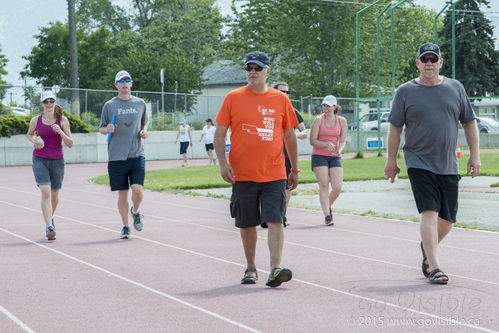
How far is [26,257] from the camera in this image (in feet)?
27.6

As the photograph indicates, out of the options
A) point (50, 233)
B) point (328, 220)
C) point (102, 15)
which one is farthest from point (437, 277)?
point (102, 15)

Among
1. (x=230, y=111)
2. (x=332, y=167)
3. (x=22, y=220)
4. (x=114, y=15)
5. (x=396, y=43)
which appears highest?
(x=114, y=15)

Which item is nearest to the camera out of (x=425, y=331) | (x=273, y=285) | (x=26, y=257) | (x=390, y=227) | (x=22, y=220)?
(x=425, y=331)

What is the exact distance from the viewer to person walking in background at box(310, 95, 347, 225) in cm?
1109

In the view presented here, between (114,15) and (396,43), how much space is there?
3406 centimetres

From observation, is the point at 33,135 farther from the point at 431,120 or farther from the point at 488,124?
the point at 488,124

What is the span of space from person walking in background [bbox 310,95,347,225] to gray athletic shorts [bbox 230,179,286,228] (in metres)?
4.40

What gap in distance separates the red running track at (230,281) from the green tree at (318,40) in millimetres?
39646

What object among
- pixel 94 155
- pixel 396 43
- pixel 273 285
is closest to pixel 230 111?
pixel 273 285

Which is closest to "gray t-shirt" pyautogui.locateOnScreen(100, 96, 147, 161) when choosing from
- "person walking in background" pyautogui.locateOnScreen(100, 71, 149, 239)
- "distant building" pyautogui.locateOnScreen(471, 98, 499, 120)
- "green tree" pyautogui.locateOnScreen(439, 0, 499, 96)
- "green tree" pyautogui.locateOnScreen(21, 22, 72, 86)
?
"person walking in background" pyautogui.locateOnScreen(100, 71, 149, 239)

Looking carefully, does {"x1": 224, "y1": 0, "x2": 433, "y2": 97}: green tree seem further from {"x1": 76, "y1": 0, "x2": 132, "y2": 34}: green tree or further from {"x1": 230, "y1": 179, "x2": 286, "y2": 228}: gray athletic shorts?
{"x1": 230, "y1": 179, "x2": 286, "y2": 228}: gray athletic shorts

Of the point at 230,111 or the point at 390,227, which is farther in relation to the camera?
the point at 390,227

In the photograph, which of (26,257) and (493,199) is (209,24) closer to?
(493,199)

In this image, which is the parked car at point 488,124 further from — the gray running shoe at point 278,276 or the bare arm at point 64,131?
the gray running shoe at point 278,276
